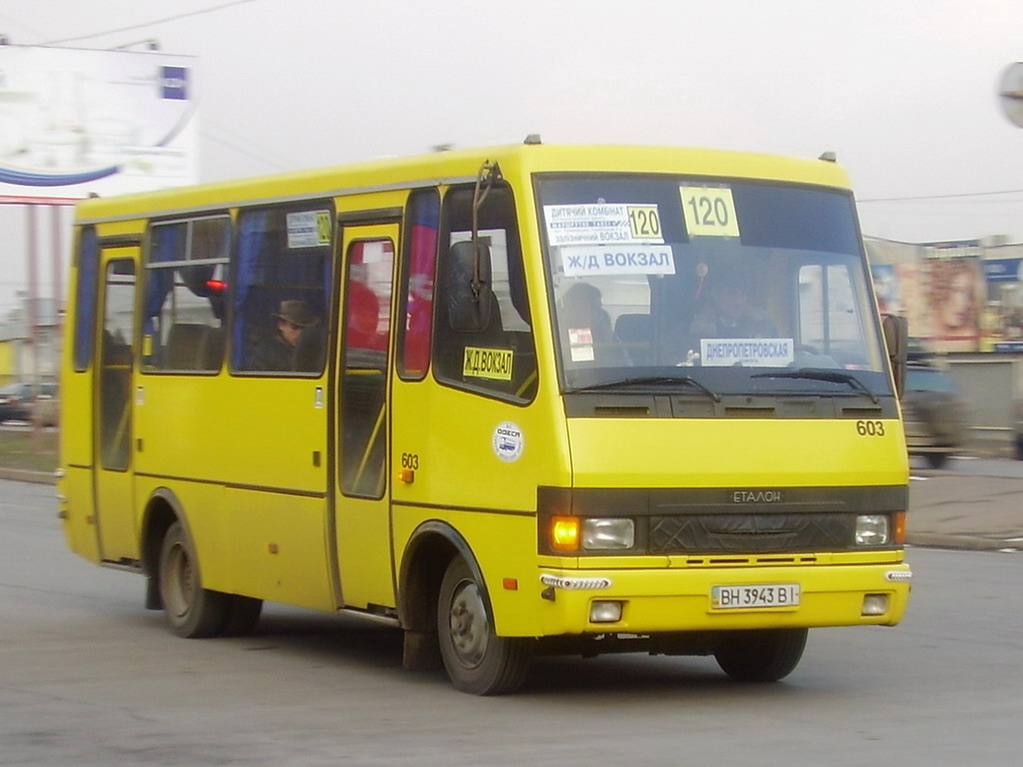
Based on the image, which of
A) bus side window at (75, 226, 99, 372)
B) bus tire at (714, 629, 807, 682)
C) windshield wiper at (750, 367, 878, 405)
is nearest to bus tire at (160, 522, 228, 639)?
bus side window at (75, 226, 99, 372)

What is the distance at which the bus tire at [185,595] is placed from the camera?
40.7 ft

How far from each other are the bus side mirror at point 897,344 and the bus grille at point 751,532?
0.95 m

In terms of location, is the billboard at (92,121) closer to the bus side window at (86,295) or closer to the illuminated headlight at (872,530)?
the bus side window at (86,295)

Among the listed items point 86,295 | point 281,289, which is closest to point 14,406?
point 86,295

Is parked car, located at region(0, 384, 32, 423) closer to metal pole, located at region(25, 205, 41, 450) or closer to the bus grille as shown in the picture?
metal pole, located at region(25, 205, 41, 450)

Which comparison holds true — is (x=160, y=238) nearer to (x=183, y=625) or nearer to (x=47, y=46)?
(x=183, y=625)

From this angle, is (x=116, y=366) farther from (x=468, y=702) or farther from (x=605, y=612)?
(x=605, y=612)

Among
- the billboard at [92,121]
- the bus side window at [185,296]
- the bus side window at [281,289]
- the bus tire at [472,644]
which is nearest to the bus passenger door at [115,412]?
the bus side window at [185,296]

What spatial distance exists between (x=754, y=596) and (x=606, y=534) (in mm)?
806

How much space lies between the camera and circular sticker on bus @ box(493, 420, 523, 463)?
358 inches

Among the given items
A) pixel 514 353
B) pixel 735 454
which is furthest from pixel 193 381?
pixel 735 454

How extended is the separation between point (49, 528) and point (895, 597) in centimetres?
1493

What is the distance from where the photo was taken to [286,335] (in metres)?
11.3

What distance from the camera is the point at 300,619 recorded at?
13734 mm
